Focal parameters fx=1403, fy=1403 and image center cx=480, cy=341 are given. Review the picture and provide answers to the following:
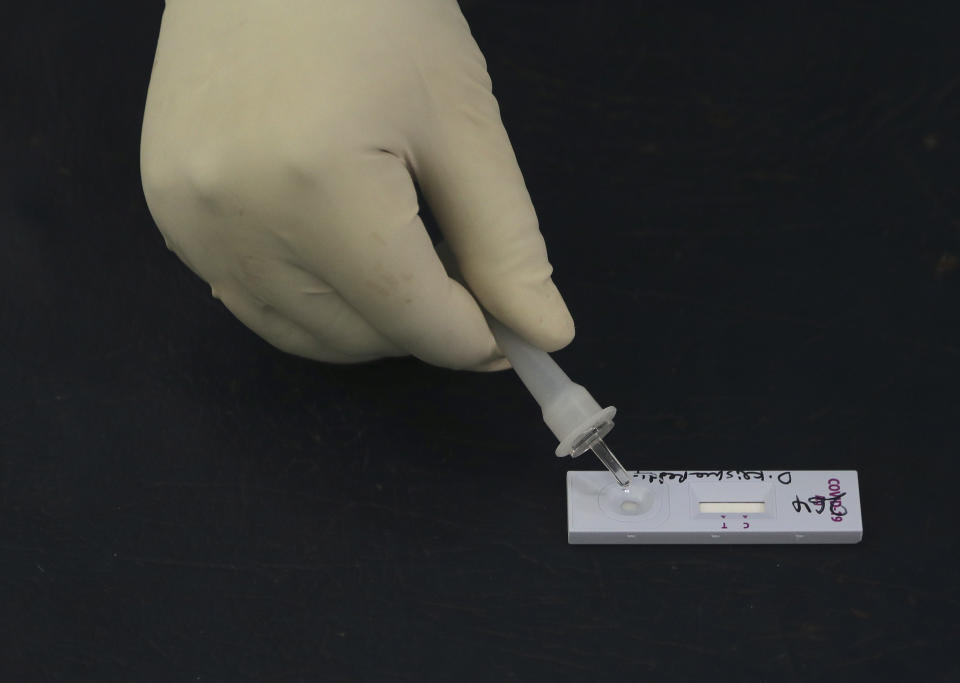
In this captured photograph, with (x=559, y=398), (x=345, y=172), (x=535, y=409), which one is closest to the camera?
(x=345, y=172)

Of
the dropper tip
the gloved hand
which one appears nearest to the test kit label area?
the dropper tip

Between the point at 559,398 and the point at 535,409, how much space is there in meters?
0.11

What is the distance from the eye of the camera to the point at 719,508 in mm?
1009

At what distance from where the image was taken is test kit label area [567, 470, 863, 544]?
39.2 inches

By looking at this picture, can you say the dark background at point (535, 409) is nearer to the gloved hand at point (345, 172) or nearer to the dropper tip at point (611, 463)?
the dropper tip at point (611, 463)

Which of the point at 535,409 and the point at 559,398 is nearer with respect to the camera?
the point at 559,398

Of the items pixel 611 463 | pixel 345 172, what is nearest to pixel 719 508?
pixel 611 463

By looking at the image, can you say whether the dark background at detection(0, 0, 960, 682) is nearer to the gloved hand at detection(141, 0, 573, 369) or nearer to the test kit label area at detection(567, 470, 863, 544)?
the test kit label area at detection(567, 470, 863, 544)

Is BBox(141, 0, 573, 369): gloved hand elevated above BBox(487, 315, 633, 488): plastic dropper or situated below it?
above

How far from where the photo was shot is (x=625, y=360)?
42.6 inches

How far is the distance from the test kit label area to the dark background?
2 cm

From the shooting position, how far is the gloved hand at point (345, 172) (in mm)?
823

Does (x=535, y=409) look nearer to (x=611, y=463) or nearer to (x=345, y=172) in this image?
(x=611, y=463)

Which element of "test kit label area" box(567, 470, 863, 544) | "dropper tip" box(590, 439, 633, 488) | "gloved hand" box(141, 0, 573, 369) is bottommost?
"test kit label area" box(567, 470, 863, 544)
